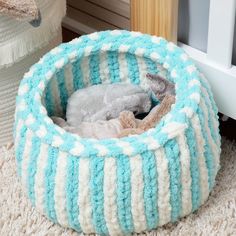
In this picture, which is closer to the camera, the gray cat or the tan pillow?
the tan pillow

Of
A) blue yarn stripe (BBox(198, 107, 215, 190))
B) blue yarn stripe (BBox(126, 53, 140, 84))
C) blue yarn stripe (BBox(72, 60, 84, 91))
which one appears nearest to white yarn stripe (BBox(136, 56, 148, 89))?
blue yarn stripe (BBox(126, 53, 140, 84))

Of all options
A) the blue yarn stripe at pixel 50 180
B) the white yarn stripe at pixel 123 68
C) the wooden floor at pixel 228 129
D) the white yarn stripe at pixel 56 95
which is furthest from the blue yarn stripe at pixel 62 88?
the wooden floor at pixel 228 129

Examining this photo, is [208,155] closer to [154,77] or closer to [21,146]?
[154,77]

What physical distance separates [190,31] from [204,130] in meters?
0.23

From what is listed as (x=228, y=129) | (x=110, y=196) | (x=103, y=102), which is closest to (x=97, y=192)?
(x=110, y=196)

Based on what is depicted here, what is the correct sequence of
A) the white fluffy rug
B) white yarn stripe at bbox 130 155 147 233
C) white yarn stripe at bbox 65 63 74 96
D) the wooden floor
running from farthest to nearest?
the wooden floor < white yarn stripe at bbox 65 63 74 96 < the white fluffy rug < white yarn stripe at bbox 130 155 147 233

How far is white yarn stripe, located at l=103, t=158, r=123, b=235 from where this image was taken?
0.98 meters

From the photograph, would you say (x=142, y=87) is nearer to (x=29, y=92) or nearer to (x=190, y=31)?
(x=190, y=31)

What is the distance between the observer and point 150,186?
994 millimetres

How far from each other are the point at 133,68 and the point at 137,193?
1.06ft

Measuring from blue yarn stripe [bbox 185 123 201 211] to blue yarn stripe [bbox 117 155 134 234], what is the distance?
112mm

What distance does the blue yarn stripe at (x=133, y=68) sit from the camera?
1.21 meters

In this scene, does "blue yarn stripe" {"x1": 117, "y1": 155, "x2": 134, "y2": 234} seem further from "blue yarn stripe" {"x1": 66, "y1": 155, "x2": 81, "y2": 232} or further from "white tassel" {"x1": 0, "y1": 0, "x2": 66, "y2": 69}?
"white tassel" {"x1": 0, "y1": 0, "x2": 66, "y2": 69}

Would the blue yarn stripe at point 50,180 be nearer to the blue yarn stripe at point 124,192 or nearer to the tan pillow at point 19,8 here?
the blue yarn stripe at point 124,192
